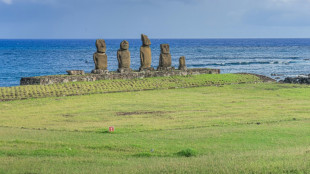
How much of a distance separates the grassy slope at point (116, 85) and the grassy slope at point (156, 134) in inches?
76.5

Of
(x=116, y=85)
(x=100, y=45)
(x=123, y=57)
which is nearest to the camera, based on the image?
(x=116, y=85)

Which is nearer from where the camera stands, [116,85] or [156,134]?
[156,134]

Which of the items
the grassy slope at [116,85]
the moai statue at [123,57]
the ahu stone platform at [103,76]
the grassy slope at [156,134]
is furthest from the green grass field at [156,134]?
the moai statue at [123,57]

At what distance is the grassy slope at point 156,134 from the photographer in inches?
431

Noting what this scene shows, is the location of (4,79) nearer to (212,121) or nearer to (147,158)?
(212,121)

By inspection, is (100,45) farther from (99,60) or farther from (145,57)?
(145,57)

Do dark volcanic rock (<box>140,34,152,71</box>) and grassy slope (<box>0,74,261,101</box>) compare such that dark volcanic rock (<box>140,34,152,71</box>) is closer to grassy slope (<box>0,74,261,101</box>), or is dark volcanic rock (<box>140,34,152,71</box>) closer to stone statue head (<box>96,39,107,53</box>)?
grassy slope (<box>0,74,261,101</box>)

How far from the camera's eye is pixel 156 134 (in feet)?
55.8

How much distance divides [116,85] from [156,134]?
20.6 meters

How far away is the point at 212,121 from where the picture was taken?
20312 millimetres

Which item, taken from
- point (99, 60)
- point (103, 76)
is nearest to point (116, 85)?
point (103, 76)

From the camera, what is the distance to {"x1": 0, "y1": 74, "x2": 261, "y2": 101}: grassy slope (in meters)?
32.2

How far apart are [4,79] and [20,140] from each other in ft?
161

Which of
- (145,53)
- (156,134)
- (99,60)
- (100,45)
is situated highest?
(100,45)
